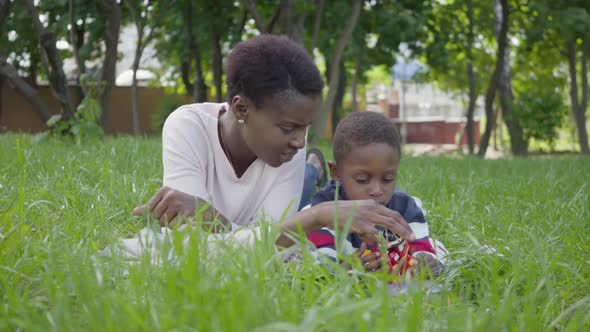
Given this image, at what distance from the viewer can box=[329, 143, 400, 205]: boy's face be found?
2.70 m

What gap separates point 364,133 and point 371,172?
20 cm

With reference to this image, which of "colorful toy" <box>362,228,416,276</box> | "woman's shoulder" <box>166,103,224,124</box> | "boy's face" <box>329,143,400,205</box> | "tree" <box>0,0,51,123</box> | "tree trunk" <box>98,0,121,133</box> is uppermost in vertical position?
"tree trunk" <box>98,0,121,133</box>

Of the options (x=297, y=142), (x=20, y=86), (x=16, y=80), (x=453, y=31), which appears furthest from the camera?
(x=453, y=31)

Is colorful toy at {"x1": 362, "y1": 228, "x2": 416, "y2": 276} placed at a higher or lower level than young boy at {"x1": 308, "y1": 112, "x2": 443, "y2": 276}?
lower

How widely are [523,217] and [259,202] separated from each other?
156cm

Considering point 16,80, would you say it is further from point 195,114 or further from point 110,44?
point 195,114

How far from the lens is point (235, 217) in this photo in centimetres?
324

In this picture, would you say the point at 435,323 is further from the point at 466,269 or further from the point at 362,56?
the point at 362,56

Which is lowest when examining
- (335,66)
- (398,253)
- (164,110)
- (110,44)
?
(398,253)

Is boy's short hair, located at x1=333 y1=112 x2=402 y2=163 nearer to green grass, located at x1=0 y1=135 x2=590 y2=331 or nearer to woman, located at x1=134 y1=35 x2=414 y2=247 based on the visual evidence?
woman, located at x1=134 y1=35 x2=414 y2=247

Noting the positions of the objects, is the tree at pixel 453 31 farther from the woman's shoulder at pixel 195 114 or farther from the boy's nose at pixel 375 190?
the boy's nose at pixel 375 190

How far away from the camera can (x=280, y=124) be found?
2803mm

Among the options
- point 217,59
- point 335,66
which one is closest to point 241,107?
point 335,66

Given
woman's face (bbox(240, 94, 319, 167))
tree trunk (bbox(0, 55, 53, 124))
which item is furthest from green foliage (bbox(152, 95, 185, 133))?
woman's face (bbox(240, 94, 319, 167))
